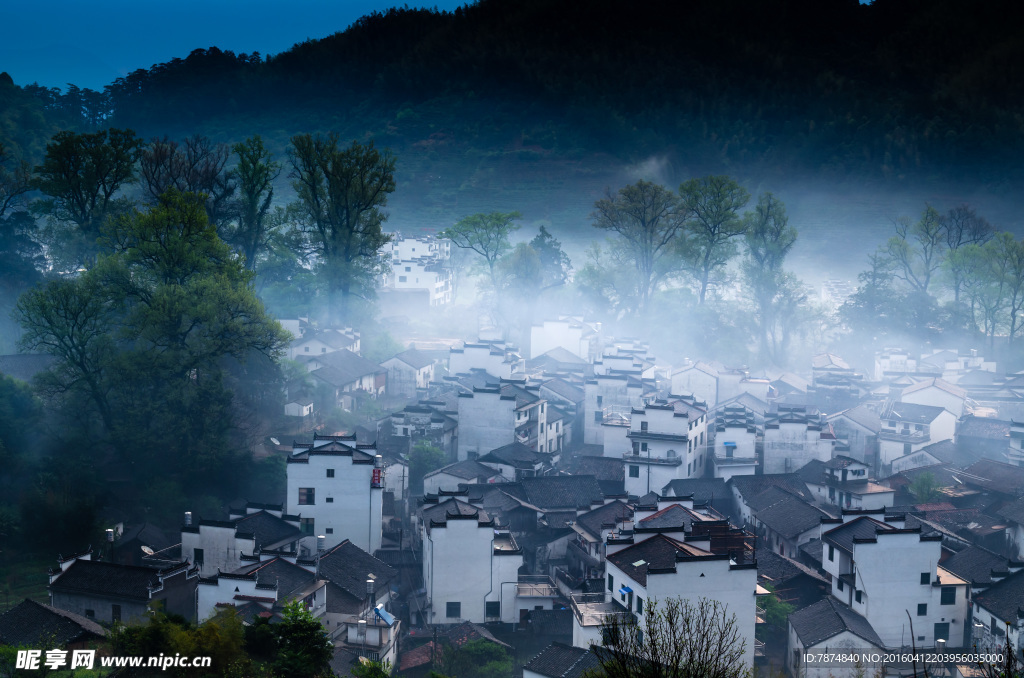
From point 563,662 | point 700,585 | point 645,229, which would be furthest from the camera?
point 645,229

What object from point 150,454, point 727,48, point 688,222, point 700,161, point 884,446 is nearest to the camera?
point 150,454

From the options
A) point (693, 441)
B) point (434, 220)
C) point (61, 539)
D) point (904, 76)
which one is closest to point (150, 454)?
point (61, 539)

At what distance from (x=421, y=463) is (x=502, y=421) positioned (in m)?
1.80

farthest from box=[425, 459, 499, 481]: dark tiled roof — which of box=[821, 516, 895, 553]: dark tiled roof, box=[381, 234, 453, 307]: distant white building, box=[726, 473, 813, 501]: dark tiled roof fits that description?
box=[381, 234, 453, 307]: distant white building

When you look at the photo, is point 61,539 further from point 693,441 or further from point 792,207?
point 792,207

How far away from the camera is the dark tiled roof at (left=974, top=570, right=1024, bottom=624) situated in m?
9.95

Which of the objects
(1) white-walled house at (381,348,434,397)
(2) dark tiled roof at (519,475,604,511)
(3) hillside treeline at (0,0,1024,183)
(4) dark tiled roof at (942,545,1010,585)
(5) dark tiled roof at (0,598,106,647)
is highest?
(3) hillside treeline at (0,0,1024,183)

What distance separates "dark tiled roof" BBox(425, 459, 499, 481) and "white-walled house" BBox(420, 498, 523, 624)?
3.26 meters

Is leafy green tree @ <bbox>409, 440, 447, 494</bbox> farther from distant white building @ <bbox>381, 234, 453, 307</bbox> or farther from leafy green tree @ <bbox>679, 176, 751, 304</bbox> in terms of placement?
distant white building @ <bbox>381, 234, 453, 307</bbox>

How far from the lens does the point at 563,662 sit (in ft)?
28.0

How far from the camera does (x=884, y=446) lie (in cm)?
1672

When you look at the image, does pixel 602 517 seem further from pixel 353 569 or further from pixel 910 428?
pixel 910 428

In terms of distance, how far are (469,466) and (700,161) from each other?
30181 mm

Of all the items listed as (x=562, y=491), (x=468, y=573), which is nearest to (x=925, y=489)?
(x=562, y=491)
